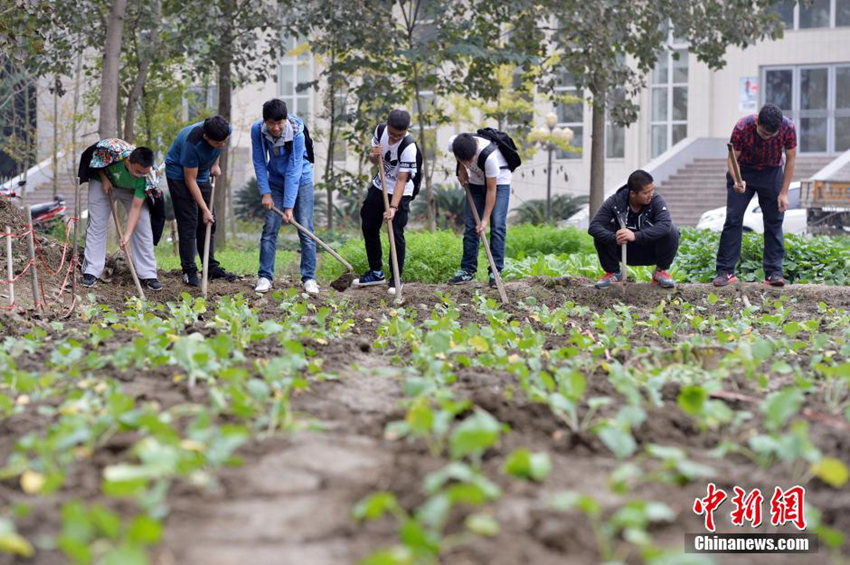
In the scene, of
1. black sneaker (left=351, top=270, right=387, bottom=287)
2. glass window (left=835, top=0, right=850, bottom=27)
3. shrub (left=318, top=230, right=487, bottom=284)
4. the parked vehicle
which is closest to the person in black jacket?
black sneaker (left=351, top=270, right=387, bottom=287)

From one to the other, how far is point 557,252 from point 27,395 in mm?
10230

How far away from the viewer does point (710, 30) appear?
15.5 metres

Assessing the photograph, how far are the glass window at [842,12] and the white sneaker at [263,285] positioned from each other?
2338 centimetres

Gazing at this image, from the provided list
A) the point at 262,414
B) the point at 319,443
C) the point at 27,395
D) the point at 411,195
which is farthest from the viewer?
the point at 411,195

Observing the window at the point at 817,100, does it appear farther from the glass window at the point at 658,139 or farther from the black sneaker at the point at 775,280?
the black sneaker at the point at 775,280

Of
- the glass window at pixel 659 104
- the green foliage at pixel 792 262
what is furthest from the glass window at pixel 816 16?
the green foliage at pixel 792 262

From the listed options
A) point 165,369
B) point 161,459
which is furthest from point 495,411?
point 165,369

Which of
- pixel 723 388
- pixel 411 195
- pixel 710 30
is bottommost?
pixel 723 388

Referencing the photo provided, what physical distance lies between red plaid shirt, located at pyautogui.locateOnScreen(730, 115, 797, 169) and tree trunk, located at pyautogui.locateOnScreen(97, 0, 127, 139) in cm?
784

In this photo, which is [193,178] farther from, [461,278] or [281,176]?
[461,278]

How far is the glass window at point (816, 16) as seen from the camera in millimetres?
28094

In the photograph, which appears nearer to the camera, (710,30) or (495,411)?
(495,411)

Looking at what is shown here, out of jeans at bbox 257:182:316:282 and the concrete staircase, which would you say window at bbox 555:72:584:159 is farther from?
jeans at bbox 257:182:316:282

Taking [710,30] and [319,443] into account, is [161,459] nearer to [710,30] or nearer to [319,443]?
[319,443]
